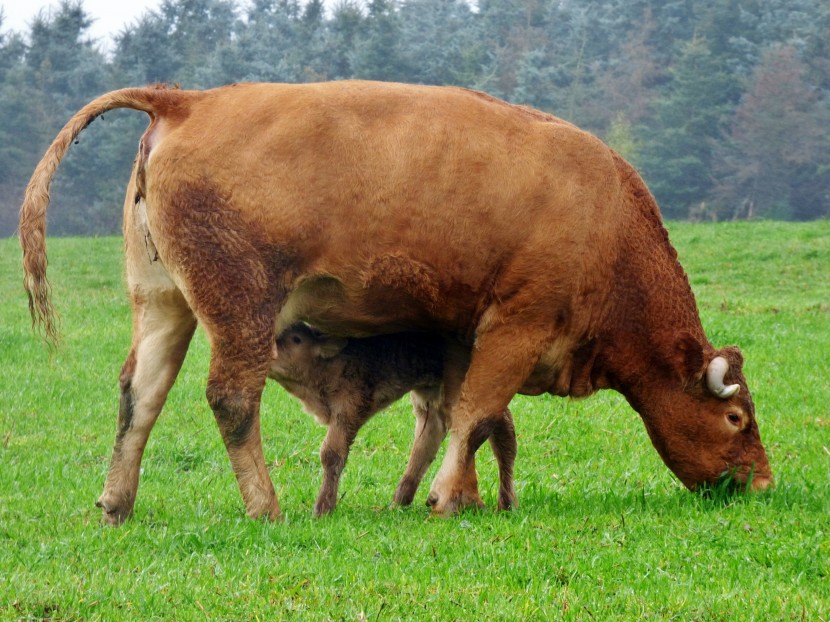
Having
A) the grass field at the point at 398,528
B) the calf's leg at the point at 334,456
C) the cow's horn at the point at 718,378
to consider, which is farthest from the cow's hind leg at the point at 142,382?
the cow's horn at the point at 718,378

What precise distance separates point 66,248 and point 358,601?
26259 millimetres

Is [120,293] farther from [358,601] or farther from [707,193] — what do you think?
[707,193]

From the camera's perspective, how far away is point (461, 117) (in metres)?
7.09

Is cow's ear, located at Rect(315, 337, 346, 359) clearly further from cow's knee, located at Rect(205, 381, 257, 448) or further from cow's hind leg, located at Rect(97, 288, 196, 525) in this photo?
cow's knee, located at Rect(205, 381, 257, 448)

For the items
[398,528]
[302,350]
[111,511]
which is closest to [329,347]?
[302,350]

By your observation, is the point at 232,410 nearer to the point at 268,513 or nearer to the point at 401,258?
the point at 268,513

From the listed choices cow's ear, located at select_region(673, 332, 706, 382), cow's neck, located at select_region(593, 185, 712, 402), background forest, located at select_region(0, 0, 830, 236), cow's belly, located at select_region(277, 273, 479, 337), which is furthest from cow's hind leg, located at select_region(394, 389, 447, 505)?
background forest, located at select_region(0, 0, 830, 236)

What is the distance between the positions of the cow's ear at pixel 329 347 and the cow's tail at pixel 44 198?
75.5 inches

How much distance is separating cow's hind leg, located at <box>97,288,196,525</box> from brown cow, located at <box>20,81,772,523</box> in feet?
0.04

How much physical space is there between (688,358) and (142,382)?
3.48m

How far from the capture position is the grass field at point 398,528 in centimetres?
517

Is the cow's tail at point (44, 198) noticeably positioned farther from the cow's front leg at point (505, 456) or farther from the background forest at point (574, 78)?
the background forest at point (574, 78)

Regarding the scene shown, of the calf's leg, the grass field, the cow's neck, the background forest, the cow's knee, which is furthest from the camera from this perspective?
the background forest

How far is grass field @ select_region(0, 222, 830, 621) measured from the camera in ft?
17.0
